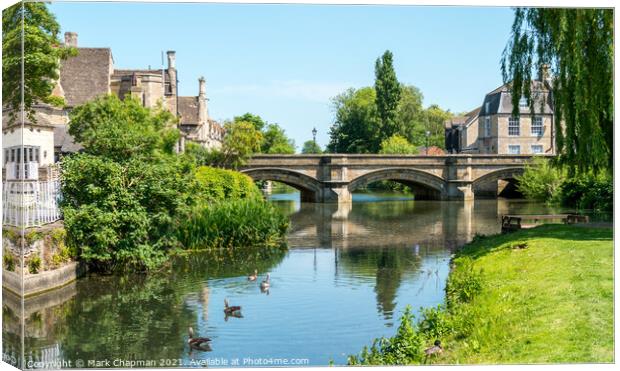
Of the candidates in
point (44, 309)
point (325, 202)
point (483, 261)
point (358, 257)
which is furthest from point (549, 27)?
point (325, 202)

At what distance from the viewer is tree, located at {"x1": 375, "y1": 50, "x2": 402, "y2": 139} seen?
36.4 metres

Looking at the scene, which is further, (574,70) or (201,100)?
(201,100)

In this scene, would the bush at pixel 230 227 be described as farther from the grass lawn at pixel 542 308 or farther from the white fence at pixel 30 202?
the grass lawn at pixel 542 308

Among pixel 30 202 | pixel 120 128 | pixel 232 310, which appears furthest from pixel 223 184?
pixel 232 310

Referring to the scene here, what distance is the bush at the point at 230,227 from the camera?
22.8 metres

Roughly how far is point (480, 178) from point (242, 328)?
3830 centimetres

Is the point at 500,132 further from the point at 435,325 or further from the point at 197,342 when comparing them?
the point at 197,342

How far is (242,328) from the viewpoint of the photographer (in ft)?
42.6

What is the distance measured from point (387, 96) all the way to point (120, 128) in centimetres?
2330

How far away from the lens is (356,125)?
50.4 m

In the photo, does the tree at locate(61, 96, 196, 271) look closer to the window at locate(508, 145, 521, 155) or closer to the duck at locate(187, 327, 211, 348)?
the duck at locate(187, 327, 211, 348)

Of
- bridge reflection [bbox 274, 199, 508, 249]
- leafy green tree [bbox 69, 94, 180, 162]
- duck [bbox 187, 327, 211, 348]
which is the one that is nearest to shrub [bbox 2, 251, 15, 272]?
duck [bbox 187, 327, 211, 348]

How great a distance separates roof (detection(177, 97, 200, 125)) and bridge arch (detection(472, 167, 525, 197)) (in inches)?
816

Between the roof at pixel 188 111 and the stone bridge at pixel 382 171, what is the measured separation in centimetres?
1094
